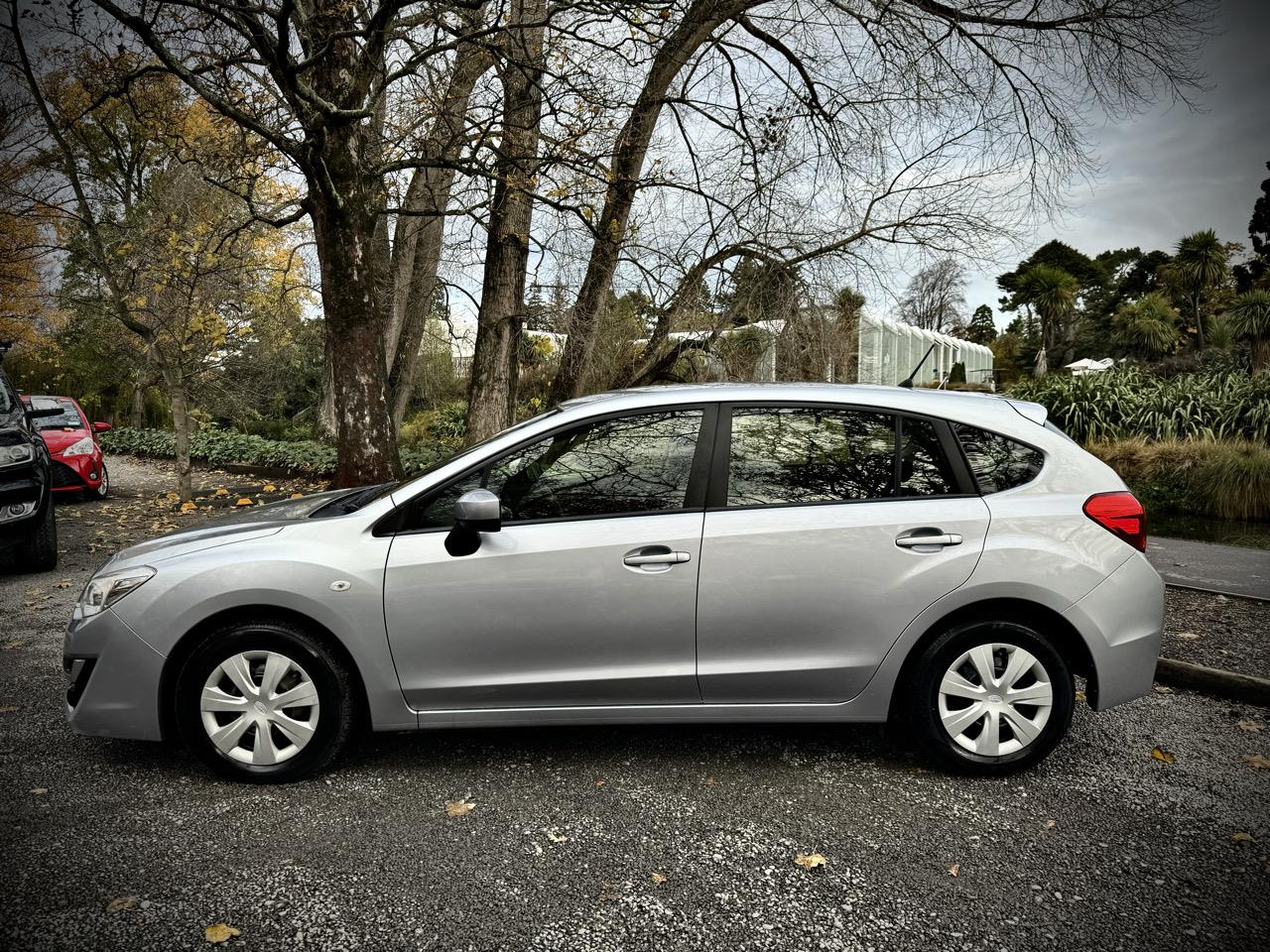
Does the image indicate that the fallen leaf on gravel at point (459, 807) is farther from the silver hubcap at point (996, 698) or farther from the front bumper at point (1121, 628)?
the front bumper at point (1121, 628)

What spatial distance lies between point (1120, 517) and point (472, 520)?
8.61ft

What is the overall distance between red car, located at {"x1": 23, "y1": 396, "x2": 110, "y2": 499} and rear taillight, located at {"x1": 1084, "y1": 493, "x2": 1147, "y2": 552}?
13.4m

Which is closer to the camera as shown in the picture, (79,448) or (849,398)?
(849,398)

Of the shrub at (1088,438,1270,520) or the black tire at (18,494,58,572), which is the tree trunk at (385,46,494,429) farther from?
the shrub at (1088,438,1270,520)

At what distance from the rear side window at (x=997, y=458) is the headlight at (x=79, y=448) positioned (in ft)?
43.0

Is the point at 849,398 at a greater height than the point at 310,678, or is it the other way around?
the point at 849,398

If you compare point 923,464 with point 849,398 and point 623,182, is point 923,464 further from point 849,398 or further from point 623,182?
point 623,182

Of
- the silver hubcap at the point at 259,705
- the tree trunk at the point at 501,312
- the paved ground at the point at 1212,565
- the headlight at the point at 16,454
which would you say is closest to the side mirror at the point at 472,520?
the silver hubcap at the point at 259,705

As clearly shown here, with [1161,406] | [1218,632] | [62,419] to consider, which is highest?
[1161,406]

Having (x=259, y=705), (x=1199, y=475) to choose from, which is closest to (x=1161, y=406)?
(x=1199, y=475)

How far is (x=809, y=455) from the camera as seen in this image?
11.7 feet

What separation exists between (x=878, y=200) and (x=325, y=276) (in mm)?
6753

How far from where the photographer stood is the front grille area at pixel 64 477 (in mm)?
12367

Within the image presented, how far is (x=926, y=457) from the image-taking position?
3553 mm
